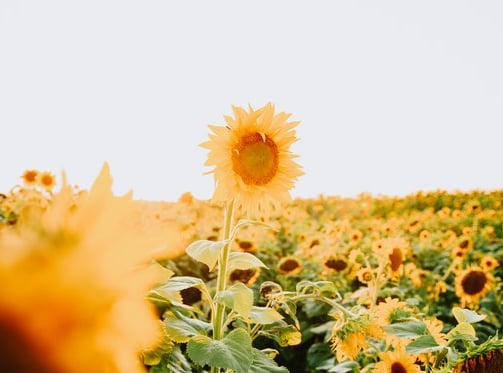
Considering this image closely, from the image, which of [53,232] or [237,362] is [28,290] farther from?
[237,362]

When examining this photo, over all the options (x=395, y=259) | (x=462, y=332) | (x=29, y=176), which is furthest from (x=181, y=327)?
(x=29, y=176)

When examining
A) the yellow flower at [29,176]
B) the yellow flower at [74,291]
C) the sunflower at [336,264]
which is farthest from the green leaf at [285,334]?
the yellow flower at [29,176]

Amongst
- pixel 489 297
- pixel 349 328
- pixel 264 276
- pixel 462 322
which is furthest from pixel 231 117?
pixel 489 297

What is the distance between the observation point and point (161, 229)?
→ 1.37 feet

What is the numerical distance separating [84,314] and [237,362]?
3.02 ft

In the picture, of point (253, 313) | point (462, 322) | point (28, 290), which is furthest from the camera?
point (462, 322)

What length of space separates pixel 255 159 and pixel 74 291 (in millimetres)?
1380

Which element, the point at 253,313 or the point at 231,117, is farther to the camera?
the point at 231,117

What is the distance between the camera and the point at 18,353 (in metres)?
0.34

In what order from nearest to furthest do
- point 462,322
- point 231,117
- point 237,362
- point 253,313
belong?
1. point 237,362
2. point 253,313
3. point 462,322
4. point 231,117

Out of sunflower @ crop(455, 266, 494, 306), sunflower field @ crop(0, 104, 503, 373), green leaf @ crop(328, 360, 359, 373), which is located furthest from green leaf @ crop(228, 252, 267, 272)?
sunflower @ crop(455, 266, 494, 306)

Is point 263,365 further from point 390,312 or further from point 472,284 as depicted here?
point 472,284

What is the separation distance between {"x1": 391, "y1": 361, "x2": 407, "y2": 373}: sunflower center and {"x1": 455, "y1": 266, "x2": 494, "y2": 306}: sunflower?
2631 mm

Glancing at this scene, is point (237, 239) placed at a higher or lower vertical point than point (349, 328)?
higher
